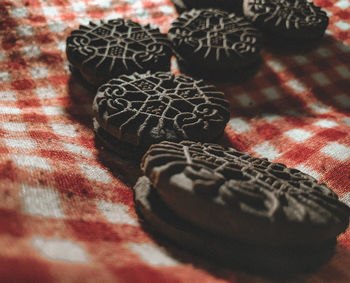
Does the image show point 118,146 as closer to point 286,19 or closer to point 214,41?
point 214,41

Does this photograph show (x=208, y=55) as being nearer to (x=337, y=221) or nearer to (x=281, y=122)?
(x=281, y=122)

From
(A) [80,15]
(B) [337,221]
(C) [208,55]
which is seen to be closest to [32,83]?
(A) [80,15]

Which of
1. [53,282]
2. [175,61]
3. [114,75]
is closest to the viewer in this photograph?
[53,282]

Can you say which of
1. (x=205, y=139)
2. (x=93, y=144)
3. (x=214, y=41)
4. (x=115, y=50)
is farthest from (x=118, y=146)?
(x=214, y=41)

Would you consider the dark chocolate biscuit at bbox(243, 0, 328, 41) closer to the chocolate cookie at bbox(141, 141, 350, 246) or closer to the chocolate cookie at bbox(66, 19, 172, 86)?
the chocolate cookie at bbox(66, 19, 172, 86)

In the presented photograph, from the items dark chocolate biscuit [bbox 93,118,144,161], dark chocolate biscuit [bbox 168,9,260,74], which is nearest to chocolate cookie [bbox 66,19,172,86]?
dark chocolate biscuit [bbox 168,9,260,74]
